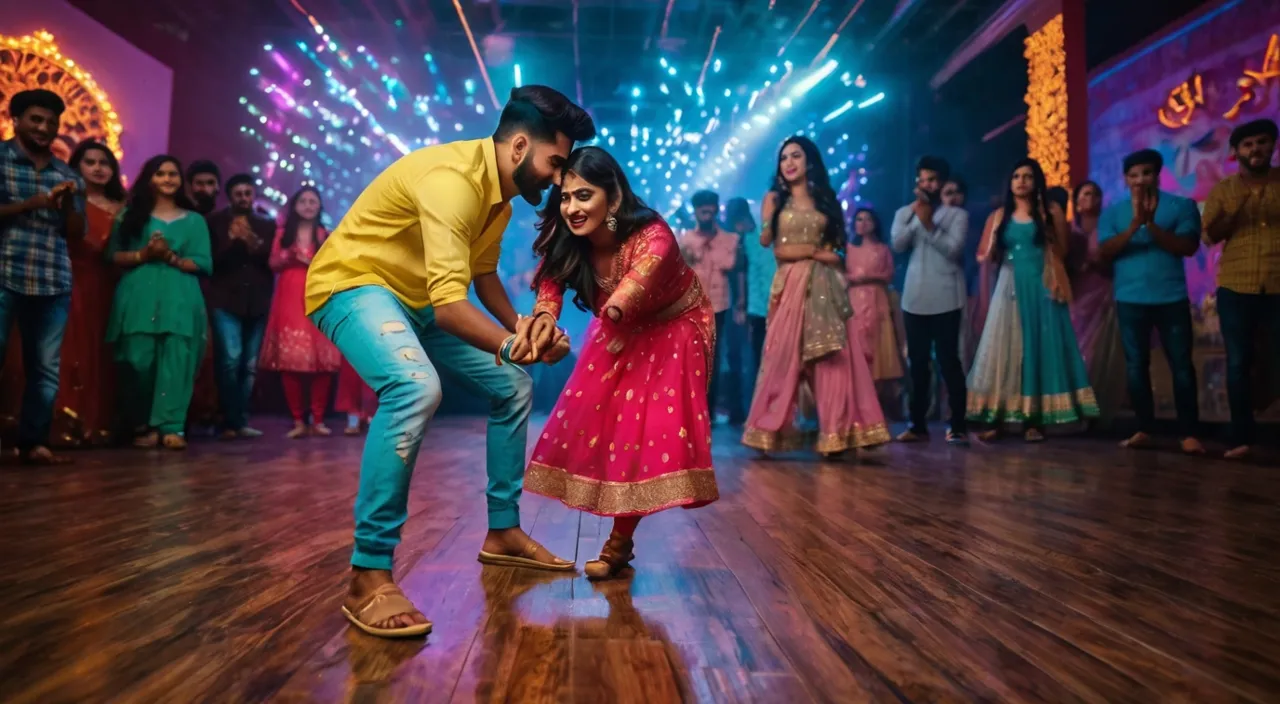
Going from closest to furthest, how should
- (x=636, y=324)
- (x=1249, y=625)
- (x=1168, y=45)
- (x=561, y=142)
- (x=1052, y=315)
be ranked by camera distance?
(x=1249, y=625) < (x=561, y=142) < (x=636, y=324) < (x=1052, y=315) < (x=1168, y=45)

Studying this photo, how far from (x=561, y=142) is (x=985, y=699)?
4.27 feet

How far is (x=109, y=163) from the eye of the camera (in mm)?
4574

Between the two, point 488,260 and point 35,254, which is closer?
point 488,260

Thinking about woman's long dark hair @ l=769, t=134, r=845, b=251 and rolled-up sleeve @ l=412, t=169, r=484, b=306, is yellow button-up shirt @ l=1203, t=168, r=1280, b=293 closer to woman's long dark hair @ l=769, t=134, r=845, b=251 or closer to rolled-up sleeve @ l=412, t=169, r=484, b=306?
woman's long dark hair @ l=769, t=134, r=845, b=251

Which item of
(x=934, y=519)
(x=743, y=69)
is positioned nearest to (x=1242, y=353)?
(x=934, y=519)

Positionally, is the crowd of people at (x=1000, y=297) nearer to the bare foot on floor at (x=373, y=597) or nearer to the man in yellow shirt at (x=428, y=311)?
the man in yellow shirt at (x=428, y=311)

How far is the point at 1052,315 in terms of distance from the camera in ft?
16.7

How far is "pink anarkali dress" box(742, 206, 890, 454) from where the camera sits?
4160 mm

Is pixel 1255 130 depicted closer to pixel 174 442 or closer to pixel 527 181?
pixel 527 181

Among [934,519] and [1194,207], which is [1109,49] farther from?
[934,519]

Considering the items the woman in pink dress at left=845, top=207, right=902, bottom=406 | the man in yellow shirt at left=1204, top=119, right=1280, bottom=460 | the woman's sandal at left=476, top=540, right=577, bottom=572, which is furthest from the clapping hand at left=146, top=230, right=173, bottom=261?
the man in yellow shirt at left=1204, top=119, right=1280, bottom=460

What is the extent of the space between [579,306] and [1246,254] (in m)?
3.85

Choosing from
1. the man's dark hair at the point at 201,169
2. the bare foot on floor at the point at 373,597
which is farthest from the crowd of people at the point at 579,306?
the man's dark hair at the point at 201,169

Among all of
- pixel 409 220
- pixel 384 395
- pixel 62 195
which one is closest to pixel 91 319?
pixel 62 195
